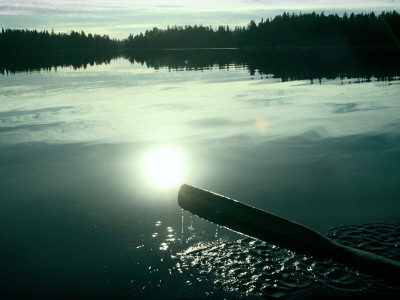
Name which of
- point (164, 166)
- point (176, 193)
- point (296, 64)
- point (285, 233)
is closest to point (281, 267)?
point (285, 233)

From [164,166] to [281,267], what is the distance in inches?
235

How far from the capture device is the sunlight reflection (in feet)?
32.4

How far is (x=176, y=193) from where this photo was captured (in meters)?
8.98

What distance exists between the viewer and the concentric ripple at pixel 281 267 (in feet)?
17.8

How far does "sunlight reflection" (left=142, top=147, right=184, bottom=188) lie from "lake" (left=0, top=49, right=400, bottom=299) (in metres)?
0.05

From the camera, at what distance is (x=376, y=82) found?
30172 millimetres

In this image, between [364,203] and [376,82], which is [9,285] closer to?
[364,203]

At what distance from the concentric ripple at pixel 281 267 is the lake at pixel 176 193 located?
0.02 metres

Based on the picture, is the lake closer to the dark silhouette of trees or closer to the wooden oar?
the wooden oar

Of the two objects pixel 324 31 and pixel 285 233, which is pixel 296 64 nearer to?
pixel 285 233

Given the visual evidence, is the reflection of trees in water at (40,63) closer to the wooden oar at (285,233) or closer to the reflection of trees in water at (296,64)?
the reflection of trees in water at (296,64)

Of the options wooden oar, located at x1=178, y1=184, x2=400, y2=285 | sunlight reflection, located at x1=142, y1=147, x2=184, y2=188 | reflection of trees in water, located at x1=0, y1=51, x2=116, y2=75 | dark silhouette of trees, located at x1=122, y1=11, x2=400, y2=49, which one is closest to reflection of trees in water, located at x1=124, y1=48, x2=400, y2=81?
reflection of trees in water, located at x1=0, y1=51, x2=116, y2=75

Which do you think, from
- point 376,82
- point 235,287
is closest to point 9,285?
point 235,287

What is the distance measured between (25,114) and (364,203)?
18276 millimetres
